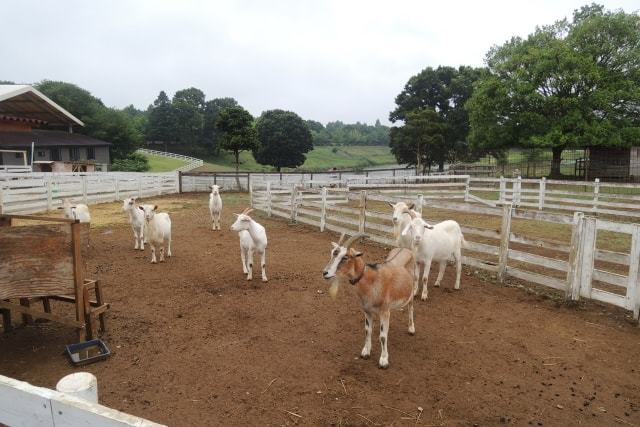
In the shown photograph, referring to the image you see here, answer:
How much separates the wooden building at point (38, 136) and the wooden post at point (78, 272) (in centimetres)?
2478

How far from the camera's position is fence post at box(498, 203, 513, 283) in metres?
7.76

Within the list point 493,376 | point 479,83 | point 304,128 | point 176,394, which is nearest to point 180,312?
point 176,394

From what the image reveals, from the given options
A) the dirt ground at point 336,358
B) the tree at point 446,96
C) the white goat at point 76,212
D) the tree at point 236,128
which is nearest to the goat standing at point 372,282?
the dirt ground at point 336,358

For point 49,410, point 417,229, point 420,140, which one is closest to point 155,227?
point 417,229

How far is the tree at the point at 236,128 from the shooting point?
31266mm

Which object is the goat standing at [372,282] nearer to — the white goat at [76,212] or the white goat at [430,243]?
the white goat at [430,243]

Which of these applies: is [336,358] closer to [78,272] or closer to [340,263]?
[340,263]

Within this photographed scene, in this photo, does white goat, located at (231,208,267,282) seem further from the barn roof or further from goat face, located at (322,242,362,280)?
the barn roof

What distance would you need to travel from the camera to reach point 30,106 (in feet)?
94.3

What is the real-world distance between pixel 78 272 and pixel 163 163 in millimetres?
52789

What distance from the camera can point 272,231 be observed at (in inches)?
544

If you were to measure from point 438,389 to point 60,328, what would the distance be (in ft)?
17.5

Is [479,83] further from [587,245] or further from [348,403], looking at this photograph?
[348,403]

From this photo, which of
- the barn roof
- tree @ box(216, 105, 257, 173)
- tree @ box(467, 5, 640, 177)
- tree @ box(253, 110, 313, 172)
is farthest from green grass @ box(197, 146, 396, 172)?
tree @ box(467, 5, 640, 177)
